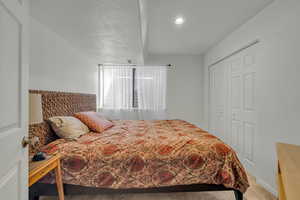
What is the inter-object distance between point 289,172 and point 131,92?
3.62 metres

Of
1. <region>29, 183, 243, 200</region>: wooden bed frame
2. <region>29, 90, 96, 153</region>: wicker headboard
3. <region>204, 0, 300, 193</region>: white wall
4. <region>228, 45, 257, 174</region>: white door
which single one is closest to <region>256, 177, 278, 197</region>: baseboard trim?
<region>204, 0, 300, 193</region>: white wall

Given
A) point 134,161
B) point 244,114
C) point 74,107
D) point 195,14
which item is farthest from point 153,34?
point 134,161

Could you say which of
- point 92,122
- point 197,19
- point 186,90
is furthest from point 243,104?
point 92,122

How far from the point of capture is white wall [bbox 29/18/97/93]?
1.71 m

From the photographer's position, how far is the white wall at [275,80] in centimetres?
166

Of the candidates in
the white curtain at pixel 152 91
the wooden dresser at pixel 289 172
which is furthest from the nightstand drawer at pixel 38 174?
the white curtain at pixel 152 91

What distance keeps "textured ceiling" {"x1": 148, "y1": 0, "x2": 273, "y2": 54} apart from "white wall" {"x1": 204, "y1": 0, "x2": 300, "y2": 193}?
0.27 metres

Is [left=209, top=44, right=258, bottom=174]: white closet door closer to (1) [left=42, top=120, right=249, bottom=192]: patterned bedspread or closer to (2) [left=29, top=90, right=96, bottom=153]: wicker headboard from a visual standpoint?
(1) [left=42, top=120, right=249, bottom=192]: patterned bedspread

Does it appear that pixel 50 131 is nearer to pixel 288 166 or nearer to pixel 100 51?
pixel 100 51

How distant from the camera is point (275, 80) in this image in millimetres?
1903

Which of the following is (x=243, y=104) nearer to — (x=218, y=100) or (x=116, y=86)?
(x=218, y=100)

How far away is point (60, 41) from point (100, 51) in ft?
2.71

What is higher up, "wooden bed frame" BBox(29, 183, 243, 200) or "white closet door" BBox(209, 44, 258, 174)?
"white closet door" BBox(209, 44, 258, 174)

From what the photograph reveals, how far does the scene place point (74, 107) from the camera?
2.54 m
